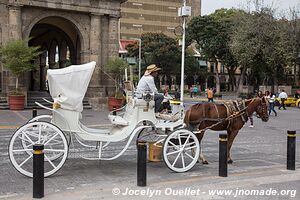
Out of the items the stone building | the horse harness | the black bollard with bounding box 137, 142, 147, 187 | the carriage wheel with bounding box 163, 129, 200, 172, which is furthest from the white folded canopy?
the stone building

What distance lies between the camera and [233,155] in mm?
11180

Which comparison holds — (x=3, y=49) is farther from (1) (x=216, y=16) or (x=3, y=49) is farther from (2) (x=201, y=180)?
(1) (x=216, y=16)

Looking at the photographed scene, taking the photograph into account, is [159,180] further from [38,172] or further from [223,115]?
[223,115]

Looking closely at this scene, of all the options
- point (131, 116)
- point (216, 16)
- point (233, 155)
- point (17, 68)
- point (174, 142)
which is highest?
point (216, 16)

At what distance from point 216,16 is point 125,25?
31.3 metres

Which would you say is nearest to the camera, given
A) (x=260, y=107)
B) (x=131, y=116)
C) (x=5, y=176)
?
(x=5, y=176)

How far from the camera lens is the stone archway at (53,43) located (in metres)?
29.6

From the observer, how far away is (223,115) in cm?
959

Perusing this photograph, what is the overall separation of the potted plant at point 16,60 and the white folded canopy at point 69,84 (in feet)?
51.4

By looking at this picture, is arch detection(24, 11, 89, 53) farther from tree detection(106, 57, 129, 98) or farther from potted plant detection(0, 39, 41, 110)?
tree detection(106, 57, 129, 98)

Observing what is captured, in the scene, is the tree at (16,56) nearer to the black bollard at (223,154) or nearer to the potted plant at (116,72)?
the potted plant at (116,72)

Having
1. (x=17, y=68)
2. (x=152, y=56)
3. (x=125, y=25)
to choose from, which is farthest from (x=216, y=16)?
(x=17, y=68)

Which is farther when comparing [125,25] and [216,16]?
[125,25]

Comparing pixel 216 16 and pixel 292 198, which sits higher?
pixel 216 16
